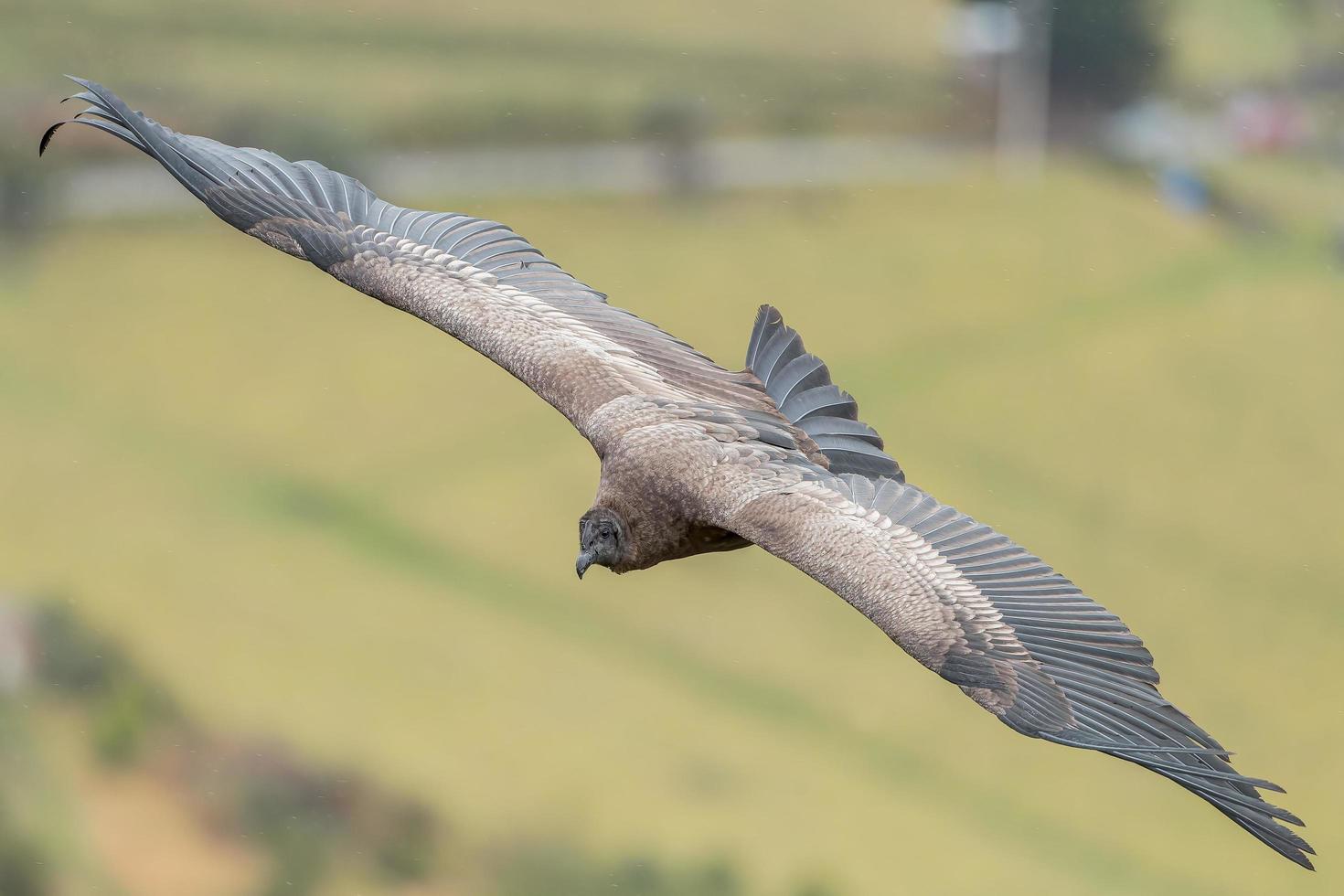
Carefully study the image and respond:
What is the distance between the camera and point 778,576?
61.8m

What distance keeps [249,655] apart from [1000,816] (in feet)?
71.7

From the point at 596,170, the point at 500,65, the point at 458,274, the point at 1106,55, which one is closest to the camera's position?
the point at 458,274

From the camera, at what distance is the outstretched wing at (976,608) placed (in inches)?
543

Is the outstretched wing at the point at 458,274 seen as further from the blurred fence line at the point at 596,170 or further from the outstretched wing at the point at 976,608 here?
the blurred fence line at the point at 596,170

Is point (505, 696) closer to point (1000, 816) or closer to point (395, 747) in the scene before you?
point (395, 747)

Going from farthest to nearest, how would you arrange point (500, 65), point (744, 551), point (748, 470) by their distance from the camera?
1. point (500, 65)
2. point (744, 551)
3. point (748, 470)

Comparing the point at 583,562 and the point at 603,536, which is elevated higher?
the point at 603,536

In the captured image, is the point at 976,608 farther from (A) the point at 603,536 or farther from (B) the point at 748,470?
(A) the point at 603,536

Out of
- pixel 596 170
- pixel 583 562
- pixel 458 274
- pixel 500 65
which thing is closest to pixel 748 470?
pixel 583 562

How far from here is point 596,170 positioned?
3332 inches

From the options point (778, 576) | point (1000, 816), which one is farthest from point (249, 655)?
point (1000, 816)

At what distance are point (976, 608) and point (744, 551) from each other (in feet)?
161

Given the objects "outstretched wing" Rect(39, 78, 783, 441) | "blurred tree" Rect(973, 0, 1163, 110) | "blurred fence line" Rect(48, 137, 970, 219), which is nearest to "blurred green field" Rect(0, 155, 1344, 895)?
A: "blurred fence line" Rect(48, 137, 970, 219)

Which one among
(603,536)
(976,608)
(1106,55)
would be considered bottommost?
(976,608)
